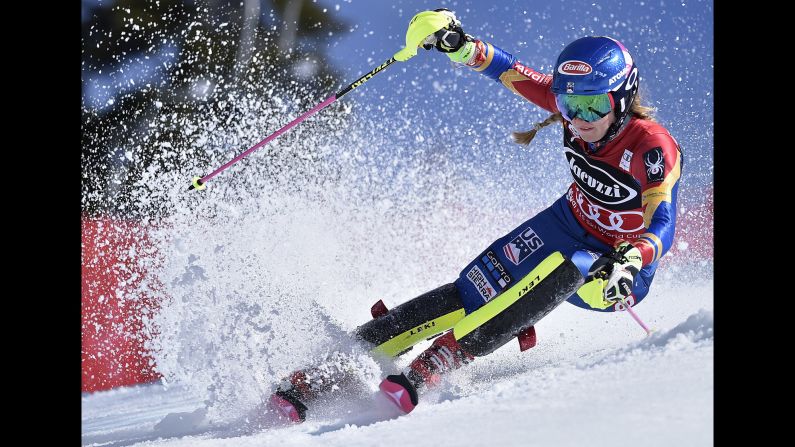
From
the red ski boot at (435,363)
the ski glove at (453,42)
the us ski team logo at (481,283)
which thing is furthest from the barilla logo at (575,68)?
the red ski boot at (435,363)

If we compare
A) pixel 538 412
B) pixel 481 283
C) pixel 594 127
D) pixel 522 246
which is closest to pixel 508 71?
pixel 594 127

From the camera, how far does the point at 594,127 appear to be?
239 centimetres

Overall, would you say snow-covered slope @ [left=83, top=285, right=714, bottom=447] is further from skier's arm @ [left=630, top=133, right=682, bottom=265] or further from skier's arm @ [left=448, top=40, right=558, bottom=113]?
skier's arm @ [left=448, top=40, right=558, bottom=113]

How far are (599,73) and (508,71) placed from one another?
61cm

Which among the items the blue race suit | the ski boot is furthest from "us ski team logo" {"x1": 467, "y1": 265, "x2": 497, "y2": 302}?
the ski boot

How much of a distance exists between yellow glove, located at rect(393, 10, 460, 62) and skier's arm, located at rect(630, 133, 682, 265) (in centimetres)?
86

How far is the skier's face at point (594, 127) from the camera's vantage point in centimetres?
237

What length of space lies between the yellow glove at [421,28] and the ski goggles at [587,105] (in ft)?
1.90

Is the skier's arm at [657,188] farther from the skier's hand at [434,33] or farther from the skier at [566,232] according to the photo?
the skier's hand at [434,33]

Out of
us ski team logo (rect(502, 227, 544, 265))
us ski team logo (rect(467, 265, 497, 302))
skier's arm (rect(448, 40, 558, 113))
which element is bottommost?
us ski team logo (rect(467, 265, 497, 302))

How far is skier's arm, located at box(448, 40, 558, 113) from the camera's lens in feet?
9.08

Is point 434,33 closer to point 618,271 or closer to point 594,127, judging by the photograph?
point 594,127

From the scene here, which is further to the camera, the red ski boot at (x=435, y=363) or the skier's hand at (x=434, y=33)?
the skier's hand at (x=434, y=33)
